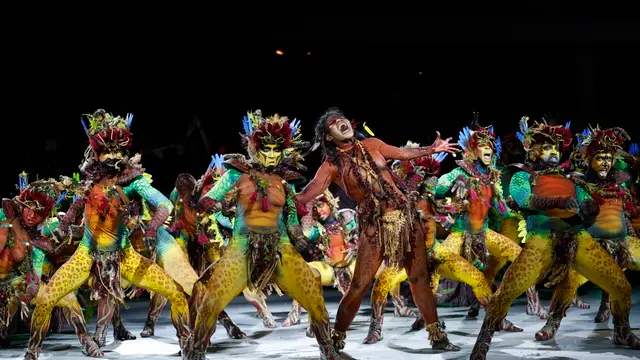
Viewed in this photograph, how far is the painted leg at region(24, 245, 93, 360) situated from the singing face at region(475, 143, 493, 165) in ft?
10.8

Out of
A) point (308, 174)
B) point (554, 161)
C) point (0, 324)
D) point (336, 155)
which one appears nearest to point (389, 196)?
point (336, 155)

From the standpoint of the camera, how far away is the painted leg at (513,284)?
5574 mm

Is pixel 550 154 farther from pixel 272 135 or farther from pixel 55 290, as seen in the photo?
pixel 55 290

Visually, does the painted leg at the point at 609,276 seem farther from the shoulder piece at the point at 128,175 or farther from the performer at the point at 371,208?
the shoulder piece at the point at 128,175

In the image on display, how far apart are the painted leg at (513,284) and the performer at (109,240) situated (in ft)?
6.18

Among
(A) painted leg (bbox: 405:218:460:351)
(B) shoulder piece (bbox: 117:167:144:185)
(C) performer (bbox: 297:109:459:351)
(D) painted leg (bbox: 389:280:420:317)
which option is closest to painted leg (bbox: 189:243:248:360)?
(C) performer (bbox: 297:109:459:351)

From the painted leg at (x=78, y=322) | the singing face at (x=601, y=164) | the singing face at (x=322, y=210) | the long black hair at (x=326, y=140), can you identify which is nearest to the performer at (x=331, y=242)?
the singing face at (x=322, y=210)

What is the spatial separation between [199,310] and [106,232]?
3.68ft

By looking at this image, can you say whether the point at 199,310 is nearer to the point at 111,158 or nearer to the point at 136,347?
the point at 111,158

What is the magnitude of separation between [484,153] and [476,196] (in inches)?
14.3

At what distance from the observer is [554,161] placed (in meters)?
5.89

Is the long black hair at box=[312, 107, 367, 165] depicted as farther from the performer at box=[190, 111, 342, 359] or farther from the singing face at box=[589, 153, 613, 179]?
the singing face at box=[589, 153, 613, 179]

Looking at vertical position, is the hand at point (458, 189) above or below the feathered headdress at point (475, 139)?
below

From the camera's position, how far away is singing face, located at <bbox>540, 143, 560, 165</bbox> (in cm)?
589
